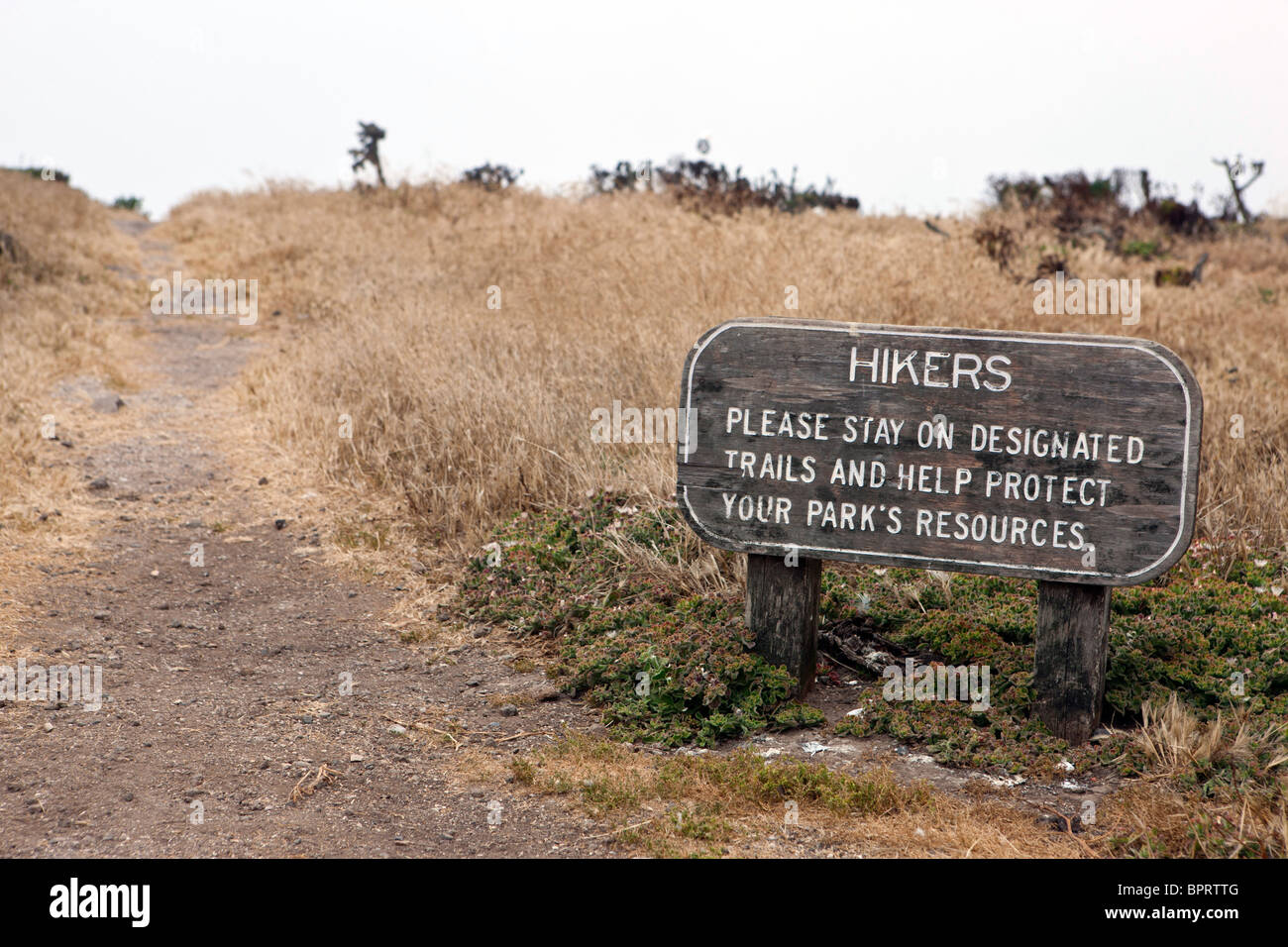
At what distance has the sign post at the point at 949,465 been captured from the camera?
391 centimetres

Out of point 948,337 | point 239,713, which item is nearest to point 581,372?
point 239,713

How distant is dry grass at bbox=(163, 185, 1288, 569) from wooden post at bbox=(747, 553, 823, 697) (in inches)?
31.3

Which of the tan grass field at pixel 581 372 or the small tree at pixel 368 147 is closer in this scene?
the tan grass field at pixel 581 372

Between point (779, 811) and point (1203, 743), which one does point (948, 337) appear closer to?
point (1203, 743)

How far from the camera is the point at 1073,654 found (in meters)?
4.07

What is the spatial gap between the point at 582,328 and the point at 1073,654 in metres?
5.66

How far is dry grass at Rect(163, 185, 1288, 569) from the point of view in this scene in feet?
21.9

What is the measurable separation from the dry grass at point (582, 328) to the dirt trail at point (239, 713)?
1032mm

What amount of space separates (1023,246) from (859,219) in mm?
3794

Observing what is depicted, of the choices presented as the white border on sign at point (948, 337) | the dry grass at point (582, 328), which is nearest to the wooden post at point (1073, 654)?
the white border on sign at point (948, 337)

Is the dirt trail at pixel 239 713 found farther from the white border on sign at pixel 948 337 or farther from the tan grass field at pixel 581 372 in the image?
the white border on sign at pixel 948 337

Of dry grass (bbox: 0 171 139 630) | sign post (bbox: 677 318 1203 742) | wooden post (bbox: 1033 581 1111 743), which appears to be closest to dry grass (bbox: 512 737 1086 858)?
wooden post (bbox: 1033 581 1111 743)

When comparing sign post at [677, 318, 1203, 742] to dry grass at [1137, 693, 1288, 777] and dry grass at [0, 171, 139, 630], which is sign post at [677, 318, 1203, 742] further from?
dry grass at [0, 171, 139, 630]

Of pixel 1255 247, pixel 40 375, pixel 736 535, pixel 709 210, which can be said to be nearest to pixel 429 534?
pixel 736 535
